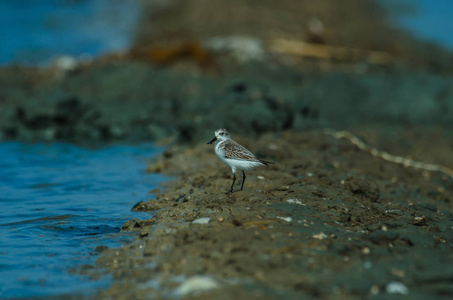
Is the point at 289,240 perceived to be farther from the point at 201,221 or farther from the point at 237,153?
the point at 237,153

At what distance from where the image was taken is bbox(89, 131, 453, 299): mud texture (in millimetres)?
4734

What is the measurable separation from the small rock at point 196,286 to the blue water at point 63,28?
1676cm

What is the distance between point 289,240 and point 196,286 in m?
1.28

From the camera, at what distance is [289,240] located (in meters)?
5.68

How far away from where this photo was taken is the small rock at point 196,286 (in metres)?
4.70

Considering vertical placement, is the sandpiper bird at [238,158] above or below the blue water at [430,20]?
below

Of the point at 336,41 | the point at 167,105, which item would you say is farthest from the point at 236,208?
the point at 336,41

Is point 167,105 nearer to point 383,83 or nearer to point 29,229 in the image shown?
point 383,83

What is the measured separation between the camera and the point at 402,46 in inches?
866

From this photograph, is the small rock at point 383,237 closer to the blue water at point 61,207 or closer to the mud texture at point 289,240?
the mud texture at point 289,240

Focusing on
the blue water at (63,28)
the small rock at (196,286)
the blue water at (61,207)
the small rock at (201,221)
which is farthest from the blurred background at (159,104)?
the small rock at (196,286)

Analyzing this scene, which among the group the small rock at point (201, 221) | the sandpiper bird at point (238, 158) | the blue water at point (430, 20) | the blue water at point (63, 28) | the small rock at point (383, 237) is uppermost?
the blue water at point (430, 20)

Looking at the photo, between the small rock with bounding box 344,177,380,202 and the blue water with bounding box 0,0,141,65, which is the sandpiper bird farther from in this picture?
the blue water with bounding box 0,0,141,65

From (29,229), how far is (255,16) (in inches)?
740
